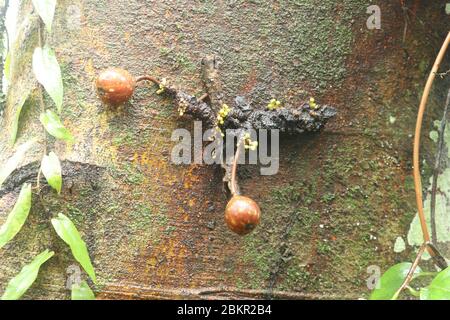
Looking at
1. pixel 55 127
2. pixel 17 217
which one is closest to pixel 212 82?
pixel 55 127

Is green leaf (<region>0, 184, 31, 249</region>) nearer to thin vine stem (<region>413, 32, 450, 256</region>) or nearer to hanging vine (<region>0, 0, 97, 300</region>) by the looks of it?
hanging vine (<region>0, 0, 97, 300</region>)

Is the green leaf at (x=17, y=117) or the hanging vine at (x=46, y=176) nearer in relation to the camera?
the hanging vine at (x=46, y=176)

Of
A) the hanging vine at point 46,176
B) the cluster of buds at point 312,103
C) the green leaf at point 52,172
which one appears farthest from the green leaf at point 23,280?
the cluster of buds at point 312,103

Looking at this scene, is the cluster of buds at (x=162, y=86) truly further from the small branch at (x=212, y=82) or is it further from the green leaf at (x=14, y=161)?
the green leaf at (x=14, y=161)

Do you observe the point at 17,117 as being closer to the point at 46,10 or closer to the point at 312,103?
the point at 46,10

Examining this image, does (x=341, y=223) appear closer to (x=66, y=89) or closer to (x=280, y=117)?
(x=280, y=117)

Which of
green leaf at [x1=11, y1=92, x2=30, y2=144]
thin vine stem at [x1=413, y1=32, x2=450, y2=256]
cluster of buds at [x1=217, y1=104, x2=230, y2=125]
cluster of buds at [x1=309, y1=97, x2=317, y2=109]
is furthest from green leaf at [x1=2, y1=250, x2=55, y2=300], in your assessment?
thin vine stem at [x1=413, y1=32, x2=450, y2=256]
